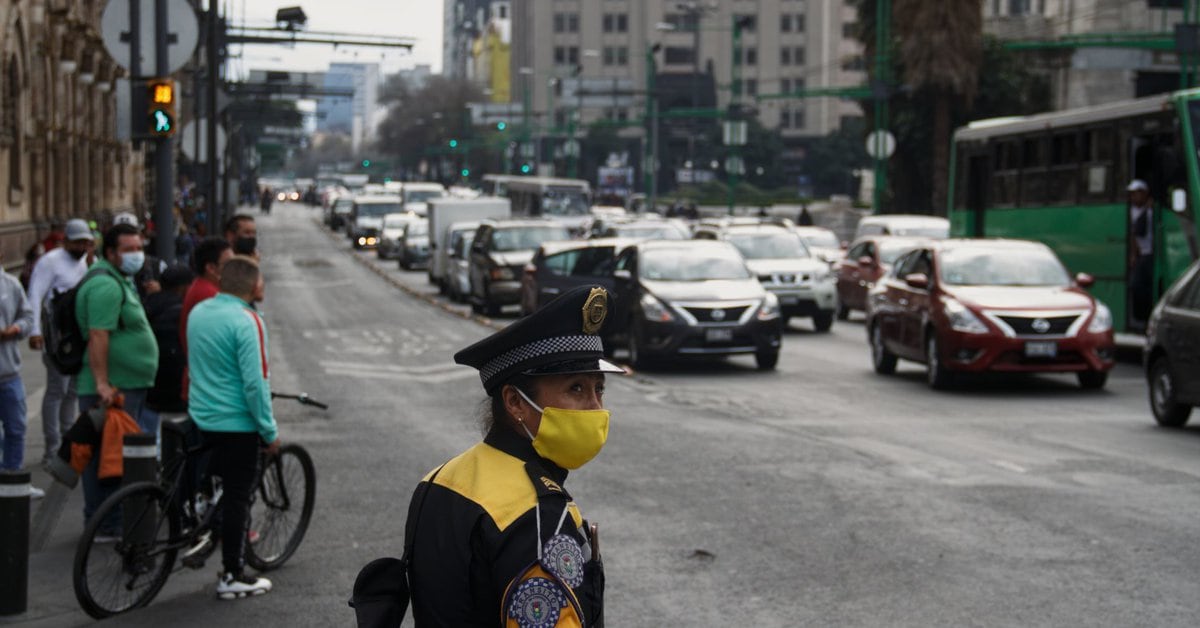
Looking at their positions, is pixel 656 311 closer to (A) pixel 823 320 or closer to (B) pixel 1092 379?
(B) pixel 1092 379

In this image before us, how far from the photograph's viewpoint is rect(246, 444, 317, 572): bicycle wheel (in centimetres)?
888

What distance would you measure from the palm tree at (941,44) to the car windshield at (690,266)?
2986 centimetres

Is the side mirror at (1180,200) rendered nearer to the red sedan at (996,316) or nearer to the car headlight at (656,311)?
the red sedan at (996,316)

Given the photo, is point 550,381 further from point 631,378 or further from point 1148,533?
point 631,378

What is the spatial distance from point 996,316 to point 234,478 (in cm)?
1130

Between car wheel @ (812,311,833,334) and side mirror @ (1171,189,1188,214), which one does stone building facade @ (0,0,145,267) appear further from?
side mirror @ (1171,189,1188,214)

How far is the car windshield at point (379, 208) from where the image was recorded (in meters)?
66.2

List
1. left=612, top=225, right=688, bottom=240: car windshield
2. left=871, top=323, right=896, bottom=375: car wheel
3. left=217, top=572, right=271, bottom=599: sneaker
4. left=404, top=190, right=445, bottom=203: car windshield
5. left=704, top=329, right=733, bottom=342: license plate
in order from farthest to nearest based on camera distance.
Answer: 1. left=404, top=190, right=445, bottom=203: car windshield
2. left=612, top=225, right=688, bottom=240: car windshield
3. left=704, top=329, right=733, bottom=342: license plate
4. left=871, top=323, right=896, bottom=375: car wheel
5. left=217, top=572, right=271, bottom=599: sneaker

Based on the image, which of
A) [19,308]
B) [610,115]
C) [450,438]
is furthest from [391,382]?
[610,115]

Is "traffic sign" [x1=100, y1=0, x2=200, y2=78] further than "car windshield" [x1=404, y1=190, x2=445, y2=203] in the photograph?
No

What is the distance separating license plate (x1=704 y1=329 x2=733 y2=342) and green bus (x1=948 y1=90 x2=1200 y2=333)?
5.18 meters

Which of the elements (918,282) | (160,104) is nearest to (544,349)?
(160,104)

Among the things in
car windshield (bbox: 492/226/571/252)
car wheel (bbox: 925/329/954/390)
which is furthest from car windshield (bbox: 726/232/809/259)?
car wheel (bbox: 925/329/954/390)

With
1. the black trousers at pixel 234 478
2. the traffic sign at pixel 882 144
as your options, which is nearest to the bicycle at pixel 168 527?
the black trousers at pixel 234 478
